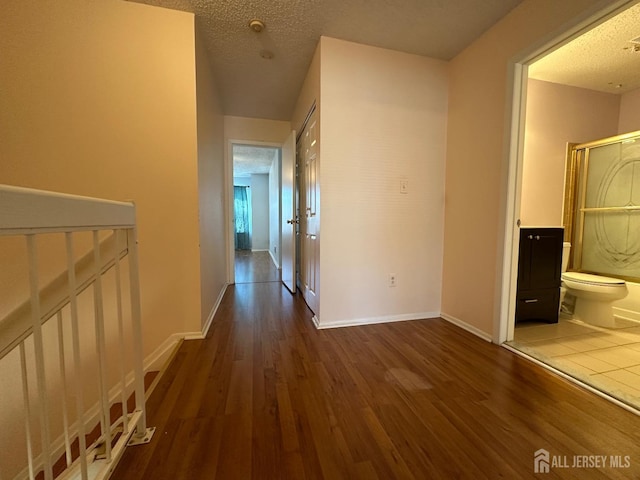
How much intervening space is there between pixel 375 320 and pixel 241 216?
256 inches

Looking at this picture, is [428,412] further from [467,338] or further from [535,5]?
[535,5]

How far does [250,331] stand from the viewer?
2186 mm

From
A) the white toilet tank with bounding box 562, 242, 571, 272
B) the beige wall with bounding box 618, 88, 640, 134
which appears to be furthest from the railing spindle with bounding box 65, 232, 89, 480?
the beige wall with bounding box 618, 88, 640, 134

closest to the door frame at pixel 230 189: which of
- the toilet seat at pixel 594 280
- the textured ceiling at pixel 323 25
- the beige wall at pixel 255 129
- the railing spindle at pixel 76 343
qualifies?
the beige wall at pixel 255 129

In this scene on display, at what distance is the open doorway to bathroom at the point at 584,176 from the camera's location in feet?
7.43

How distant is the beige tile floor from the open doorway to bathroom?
0.02m

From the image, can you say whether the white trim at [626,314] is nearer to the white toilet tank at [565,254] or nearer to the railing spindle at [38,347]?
the white toilet tank at [565,254]

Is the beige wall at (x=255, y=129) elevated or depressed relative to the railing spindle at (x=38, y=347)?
elevated

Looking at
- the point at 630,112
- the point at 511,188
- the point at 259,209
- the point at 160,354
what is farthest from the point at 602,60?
the point at 259,209

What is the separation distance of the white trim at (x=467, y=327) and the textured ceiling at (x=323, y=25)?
236 centimetres

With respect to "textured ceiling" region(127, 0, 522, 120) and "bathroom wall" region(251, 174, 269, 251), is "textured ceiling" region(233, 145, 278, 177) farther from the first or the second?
"textured ceiling" region(127, 0, 522, 120)

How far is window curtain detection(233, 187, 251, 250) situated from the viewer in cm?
789

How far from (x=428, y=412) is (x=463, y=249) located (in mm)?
1456

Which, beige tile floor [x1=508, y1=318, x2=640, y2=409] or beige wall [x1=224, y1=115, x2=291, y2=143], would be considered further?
beige wall [x1=224, y1=115, x2=291, y2=143]
